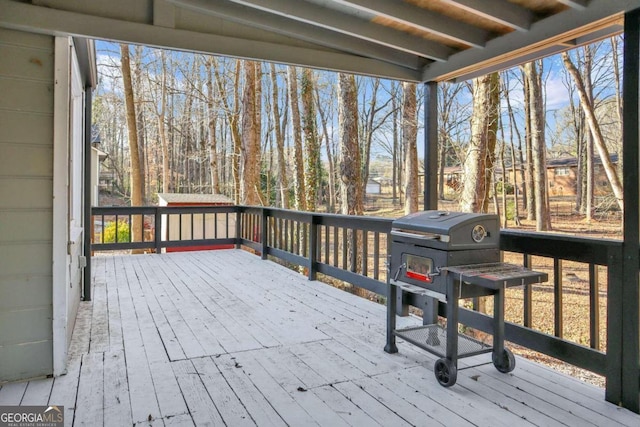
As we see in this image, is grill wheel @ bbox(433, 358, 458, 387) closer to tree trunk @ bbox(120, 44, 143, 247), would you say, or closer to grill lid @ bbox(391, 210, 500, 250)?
grill lid @ bbox(391, 210, 500, 250)

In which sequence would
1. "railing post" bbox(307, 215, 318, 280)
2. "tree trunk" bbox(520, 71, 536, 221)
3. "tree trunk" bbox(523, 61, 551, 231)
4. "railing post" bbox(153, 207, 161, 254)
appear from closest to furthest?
1. "railing post" bbox(307, 215, 318, 280)
2. "railing post" bbox(153, 207, 161, 254)
3. "tree trunk" bbox(523, 61, 551, 231)
4. "tree trunk" bbox(520, 71, 536, 221)

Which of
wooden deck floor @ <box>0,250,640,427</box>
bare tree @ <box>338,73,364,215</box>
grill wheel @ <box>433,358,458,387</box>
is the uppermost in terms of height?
bare tree @ <box>338,73,364,215</box>

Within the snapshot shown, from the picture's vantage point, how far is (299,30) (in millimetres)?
3102

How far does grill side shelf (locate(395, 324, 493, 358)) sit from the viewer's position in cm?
266

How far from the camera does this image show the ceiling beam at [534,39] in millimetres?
2304

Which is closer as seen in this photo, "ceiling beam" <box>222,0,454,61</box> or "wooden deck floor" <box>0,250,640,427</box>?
"wooden deck floor" <box>0,250,640,427</box>

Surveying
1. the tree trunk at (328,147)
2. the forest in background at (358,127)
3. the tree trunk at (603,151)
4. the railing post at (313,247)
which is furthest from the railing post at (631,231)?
the tree trunk at (328,147)

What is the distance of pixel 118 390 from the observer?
8.07ft

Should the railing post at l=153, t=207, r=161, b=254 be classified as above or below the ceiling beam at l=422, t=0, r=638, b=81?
below

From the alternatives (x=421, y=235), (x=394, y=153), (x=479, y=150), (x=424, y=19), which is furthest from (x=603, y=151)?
(x=394, y=153)

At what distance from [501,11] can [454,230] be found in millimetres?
1375

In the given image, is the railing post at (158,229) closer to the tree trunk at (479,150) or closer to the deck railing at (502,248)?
the deck railing at (502,248)

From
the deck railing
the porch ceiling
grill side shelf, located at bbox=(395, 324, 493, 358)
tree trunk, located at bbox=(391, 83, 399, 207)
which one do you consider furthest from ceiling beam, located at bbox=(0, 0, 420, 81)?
tree trunk, located at bbox=(391, 83, 399, 207)

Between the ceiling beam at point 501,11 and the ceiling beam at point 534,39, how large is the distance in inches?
3.2
